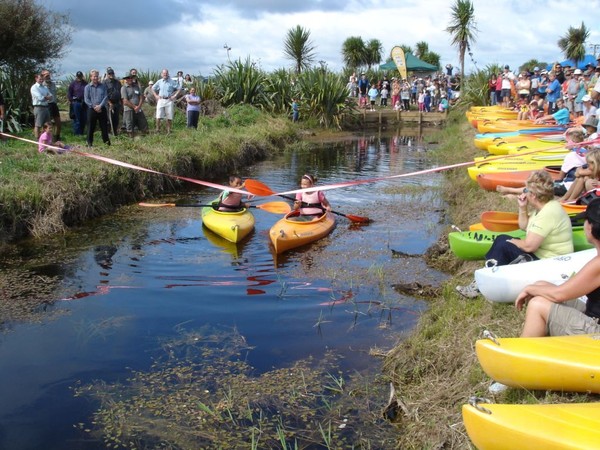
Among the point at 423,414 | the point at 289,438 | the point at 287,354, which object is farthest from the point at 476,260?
the point at 289,438

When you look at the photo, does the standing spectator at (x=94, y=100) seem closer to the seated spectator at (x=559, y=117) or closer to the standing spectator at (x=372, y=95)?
the seated spectator at (x=559, y=117)

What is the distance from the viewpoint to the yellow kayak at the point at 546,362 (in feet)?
10.9


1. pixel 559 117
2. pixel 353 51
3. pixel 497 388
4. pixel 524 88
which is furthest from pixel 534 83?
pixel 353 51


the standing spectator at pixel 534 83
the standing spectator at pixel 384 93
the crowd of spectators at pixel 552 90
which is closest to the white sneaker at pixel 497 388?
the crowd of spectators at pixel 552 90

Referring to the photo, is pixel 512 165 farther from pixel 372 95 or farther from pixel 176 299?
pixel 372 95

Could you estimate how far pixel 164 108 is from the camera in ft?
50.5

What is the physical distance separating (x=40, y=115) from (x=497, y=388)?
37.1 ft

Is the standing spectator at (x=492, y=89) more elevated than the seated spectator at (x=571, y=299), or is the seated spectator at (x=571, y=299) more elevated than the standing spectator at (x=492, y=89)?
the standing spectator at (x=492, y=89)

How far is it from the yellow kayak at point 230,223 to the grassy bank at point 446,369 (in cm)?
352

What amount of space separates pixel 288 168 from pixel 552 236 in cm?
1219

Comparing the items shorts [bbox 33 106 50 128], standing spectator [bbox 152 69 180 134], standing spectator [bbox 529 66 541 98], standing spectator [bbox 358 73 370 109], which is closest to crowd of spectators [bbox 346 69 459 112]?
standing spectator [bbox 358 73 370 109]

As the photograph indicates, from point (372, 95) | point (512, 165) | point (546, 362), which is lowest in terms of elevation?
point (546, 362)

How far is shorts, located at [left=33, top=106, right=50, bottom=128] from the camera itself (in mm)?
12406

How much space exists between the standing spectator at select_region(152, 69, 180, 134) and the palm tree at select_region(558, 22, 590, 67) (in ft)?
93.5
